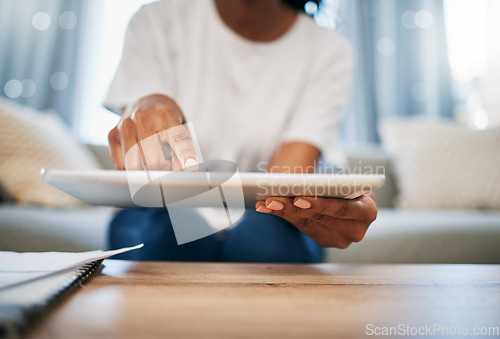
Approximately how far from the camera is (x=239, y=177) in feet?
1.03

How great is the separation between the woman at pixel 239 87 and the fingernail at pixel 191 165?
9.7 inches

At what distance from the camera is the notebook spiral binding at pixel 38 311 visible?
19cm

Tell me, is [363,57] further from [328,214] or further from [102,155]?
[328,214]

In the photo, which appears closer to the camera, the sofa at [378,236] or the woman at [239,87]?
the woman at [239,87]

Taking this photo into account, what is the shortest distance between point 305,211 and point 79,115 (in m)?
2.04

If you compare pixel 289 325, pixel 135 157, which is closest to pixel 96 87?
pixel 135 157

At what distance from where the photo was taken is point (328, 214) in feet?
1.34

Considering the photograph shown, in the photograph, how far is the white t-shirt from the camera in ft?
2.51

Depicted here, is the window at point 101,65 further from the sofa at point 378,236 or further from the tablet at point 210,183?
the tablet at point 210,183

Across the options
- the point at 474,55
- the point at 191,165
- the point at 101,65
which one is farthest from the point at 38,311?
the point at 474,55

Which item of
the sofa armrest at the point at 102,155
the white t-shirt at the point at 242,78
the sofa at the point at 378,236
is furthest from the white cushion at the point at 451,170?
the sofa armrest at the point at 102,155

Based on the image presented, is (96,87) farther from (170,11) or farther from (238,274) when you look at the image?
(238,274)

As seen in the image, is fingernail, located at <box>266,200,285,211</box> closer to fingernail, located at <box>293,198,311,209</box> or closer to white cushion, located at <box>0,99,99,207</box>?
fingernail, located at <box>293,198,311,209</box>

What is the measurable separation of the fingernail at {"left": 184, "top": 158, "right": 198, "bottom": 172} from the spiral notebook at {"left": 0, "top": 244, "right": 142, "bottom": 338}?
125 millimetres
